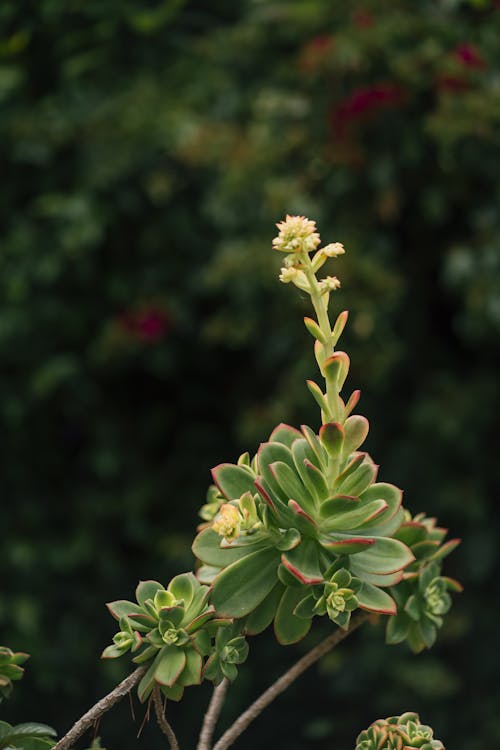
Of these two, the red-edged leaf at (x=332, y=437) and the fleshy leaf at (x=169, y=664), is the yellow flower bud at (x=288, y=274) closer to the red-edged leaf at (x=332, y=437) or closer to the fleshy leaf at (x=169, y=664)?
the red-edged leaf at (x=332, y=437)

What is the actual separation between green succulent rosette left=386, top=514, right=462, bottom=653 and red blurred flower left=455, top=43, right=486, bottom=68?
5.59ft

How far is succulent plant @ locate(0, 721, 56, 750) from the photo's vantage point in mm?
649

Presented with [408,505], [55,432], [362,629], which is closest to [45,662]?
[55,432]

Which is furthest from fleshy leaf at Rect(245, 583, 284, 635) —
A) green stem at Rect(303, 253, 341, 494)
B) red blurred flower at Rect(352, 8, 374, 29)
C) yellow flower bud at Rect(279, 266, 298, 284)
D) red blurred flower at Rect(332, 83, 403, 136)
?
red blurred flower at Rect(352, 8, 374, 29)

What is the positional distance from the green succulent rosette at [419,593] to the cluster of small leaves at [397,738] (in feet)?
0.31

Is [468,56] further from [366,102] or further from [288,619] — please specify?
[288,619]

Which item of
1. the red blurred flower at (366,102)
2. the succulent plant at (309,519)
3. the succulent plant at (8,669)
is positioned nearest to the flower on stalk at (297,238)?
the succulent plant at (309,519)

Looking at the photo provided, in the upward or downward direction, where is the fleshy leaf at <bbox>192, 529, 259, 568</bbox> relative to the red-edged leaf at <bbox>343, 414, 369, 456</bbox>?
downward

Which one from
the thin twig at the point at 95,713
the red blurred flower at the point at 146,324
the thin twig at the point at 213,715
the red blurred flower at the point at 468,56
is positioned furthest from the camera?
the red blurred flower at the point at 146,324

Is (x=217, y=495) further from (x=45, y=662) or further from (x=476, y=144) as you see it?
(x=45, y=662)

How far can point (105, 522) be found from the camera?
271cm

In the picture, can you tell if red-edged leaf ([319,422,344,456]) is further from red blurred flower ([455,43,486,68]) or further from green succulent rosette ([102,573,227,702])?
red blurred flower ([455,43,486,68])

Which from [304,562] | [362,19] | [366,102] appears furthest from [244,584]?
[362,19]

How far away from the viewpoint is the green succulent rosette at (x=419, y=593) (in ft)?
2.50
